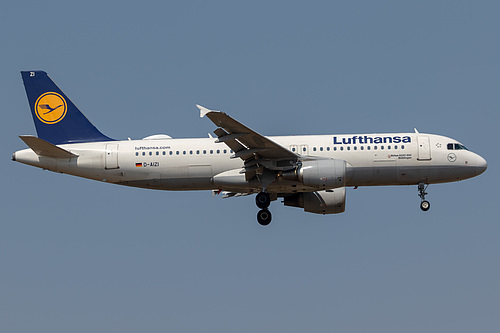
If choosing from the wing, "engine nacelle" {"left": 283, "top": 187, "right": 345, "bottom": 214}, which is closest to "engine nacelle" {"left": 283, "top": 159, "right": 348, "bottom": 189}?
the wing

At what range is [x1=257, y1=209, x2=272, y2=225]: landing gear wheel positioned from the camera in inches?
1710

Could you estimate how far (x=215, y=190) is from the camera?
1763 inches

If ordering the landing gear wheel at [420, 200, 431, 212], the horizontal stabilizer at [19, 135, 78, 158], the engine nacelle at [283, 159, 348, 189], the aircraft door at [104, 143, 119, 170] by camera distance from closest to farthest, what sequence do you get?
the engine nacelle at [283, 159, 348, 189], the horizontal stabilizer at [19, 135, 78, 158], the aircraft door at [104, 143, 119, 170], the landing gear wheel at [420, 200, 431, 212]

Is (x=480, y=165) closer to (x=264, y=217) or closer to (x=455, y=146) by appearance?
(x=455, y=146)

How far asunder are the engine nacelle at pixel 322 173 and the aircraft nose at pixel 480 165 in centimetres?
779

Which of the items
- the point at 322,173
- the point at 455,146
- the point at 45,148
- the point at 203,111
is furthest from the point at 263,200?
the point at 45,148

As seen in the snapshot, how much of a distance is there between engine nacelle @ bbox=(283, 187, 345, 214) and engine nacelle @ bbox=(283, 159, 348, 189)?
164 inches

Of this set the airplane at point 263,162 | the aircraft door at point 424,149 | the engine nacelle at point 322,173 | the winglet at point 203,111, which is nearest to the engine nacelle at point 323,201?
the airplane at point 263,162

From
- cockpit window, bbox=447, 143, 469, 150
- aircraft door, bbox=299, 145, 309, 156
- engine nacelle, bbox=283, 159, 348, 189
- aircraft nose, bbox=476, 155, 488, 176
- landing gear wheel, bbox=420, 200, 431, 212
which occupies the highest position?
cockpit window, bbox=447, 143, 469, 150

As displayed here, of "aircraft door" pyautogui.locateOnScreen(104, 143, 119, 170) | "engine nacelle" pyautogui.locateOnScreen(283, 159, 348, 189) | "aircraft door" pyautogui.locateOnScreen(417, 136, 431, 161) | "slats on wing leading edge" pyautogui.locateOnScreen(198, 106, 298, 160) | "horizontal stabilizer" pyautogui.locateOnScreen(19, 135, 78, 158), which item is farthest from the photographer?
"aircraft door" pyautogui.locateOnScreen(104, 143, 119, 170)

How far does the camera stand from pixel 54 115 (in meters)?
45.5

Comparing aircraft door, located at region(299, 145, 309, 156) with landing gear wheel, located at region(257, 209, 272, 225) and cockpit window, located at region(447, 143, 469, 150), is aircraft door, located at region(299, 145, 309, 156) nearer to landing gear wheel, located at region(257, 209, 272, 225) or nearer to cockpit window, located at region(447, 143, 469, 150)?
landing gear wheel, located at region(257, 209, 272, 225)

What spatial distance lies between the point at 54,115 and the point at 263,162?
41.4ft

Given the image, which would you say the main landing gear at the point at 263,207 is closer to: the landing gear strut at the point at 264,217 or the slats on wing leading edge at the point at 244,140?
the landing gear strut at the point at 264,217
